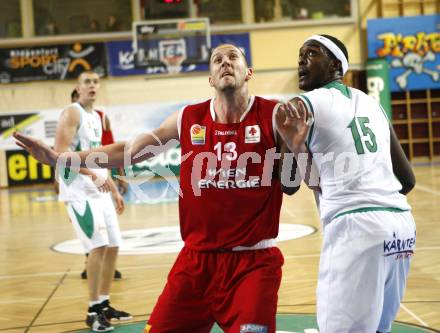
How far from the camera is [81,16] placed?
2259cm

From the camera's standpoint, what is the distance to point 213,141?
402 cm

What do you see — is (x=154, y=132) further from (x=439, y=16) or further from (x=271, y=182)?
(x=439, y=16)

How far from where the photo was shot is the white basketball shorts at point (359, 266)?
3.34 metres

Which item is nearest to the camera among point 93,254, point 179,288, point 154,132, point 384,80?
point 179,288

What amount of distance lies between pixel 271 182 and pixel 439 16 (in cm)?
1995

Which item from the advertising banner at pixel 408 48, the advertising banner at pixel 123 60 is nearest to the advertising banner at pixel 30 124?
the advertising banner at pixel 123 60

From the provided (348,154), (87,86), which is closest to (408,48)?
(87,86)

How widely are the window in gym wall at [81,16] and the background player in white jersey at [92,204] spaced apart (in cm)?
1611

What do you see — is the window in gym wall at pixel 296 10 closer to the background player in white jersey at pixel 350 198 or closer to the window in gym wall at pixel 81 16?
the window in gym wall at pixel 81 16

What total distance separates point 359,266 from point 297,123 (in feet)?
2.34

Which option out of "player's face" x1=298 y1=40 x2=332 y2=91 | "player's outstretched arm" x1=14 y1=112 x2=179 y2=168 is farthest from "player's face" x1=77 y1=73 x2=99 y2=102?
"player's face" x1=298 y1=40 x2=332 y2=91

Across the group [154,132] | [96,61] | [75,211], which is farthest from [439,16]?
[154,132]

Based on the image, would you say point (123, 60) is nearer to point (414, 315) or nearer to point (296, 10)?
point (296, 10)

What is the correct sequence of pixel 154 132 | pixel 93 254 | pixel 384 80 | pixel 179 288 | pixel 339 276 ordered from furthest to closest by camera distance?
pixel 384 80, pixel 93 254, pixel 154 132, pixel 179 288, pixel 339 276
